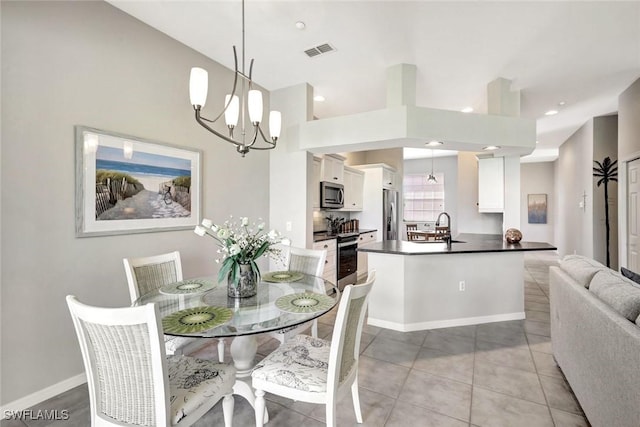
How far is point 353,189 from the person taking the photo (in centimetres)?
Result: 575

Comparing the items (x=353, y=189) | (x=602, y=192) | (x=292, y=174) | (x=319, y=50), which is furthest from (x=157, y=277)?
(x=602, y=192)

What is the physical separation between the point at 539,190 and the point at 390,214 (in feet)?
21.3

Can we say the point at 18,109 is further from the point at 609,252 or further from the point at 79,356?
the point at 609,252

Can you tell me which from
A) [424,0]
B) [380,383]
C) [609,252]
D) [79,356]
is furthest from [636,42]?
[79,356]

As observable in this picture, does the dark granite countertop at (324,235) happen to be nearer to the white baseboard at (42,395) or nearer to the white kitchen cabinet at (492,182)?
the white kitchen cabinet at (492,182)

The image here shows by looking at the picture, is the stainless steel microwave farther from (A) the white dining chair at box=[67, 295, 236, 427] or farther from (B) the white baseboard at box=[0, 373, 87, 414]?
(A) the white dining chair at box=[67, 295, 236, 427]

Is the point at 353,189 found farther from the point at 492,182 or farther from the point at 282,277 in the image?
the point at 282,277

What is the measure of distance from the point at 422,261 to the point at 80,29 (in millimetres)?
3645

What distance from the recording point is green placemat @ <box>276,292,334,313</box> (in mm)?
1664

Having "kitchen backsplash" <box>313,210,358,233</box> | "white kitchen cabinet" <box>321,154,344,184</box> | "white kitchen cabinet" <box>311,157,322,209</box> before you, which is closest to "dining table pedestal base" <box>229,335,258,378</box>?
"white kitchen cabinet" <box>311,157,322,209</box>

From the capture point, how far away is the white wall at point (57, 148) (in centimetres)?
184

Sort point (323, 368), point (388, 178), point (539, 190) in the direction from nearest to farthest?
point (323, 368)
point (388, 178)
point (539, 190)

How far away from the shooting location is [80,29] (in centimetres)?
216

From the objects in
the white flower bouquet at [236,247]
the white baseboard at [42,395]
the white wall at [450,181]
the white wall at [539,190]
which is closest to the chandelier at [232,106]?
the white flower bouquet at [236,247]
